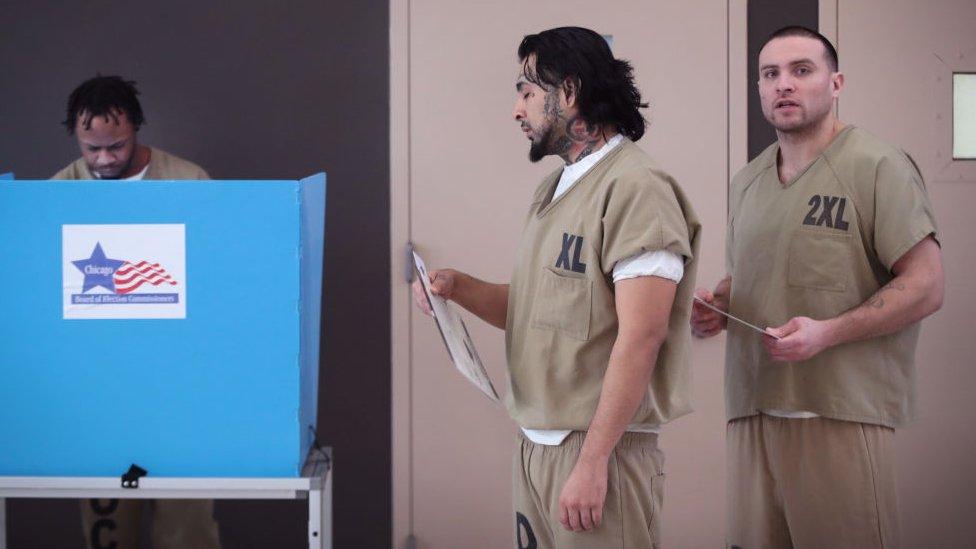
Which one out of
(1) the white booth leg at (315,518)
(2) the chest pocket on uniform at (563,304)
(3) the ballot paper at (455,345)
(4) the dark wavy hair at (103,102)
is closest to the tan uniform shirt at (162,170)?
(4) the dark wavy hair at (103,102)

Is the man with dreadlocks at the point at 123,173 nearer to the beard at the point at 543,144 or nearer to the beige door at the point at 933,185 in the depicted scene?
the beard at the point at 543,144

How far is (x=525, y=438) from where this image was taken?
2.01 m

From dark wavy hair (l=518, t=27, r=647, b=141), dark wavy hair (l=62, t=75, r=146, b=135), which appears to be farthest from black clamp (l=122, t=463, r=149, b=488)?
dark wavy hair (l=62, t=75, r=146, b=135)

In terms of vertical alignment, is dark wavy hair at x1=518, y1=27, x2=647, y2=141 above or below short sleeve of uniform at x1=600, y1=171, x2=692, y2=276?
above

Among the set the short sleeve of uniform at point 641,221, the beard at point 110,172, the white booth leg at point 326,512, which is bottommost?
the white booth leg at point 326,512

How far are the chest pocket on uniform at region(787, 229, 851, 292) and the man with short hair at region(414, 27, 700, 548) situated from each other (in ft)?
1.40

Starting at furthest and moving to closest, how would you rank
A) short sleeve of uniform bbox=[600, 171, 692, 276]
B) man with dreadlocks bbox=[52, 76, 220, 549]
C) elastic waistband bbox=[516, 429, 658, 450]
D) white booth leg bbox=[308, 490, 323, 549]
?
1. man with dreadlocks bbox=[52, 76, 220, 549]
2. white booth leg bbox=[308, 490, 323, 549]
3. elastic waistband bbox=[516, 429, 658, 450]
4. short sleeve of uniform bbox=[600, 171, 692, 276]

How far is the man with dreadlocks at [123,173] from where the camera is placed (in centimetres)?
290

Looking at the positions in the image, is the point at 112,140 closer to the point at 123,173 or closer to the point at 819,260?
the point at 123,173

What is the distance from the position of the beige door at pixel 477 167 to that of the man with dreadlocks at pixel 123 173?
27.4 inches

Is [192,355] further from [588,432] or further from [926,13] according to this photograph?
[926,13]

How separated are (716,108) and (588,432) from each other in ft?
6.07

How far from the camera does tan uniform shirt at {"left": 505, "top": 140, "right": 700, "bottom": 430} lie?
5.92ft

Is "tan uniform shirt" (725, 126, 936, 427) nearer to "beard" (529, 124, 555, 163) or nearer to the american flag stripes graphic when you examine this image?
"beard" (529, 124, 555, 163)
